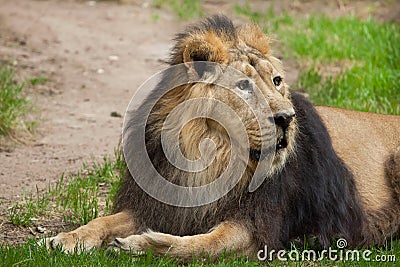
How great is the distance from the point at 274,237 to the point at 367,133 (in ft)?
4.22

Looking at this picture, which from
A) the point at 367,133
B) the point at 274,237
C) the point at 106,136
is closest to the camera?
the point at 274,237

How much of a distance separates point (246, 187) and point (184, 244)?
483 millimetres

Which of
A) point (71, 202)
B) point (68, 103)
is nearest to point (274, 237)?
point (71, 202)

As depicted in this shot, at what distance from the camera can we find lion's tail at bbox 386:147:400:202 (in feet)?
17.3

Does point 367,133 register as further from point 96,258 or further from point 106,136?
point 106,136

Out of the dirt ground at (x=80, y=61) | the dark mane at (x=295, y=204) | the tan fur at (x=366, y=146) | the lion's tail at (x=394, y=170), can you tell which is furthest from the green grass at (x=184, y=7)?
the dark mane at (x=295, y=204)

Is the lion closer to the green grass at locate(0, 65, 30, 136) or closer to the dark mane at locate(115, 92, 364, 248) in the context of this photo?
the dark mane at locate(115, 92, 364, 248)

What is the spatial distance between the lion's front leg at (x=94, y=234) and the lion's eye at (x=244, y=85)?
1.07 meters

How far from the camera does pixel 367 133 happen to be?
5391 mm

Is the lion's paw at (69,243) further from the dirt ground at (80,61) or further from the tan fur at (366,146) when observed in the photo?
the tan fur at (366,146)

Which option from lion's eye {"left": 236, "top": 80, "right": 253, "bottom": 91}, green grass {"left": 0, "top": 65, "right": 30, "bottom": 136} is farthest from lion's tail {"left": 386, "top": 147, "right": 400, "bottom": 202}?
green grass {"left": 0, "top": 65, "right": 30, "bottom": 136}

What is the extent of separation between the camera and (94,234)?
181 inches

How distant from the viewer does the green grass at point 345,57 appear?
788 centimetres

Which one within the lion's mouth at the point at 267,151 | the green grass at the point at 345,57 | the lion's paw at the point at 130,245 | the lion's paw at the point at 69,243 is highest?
the lion's mouth at the point at 267,151
